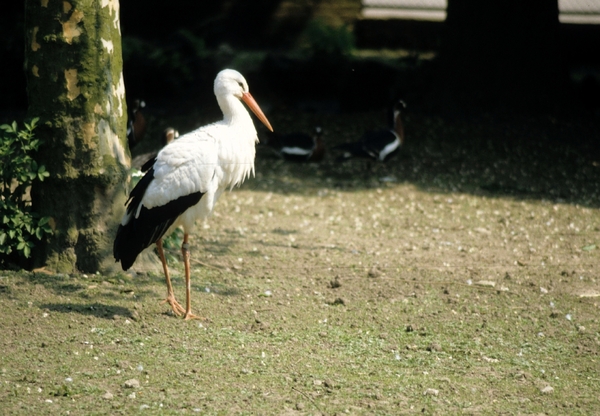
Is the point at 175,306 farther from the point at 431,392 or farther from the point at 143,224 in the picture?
the point at 431,392

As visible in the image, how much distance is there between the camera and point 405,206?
975cm

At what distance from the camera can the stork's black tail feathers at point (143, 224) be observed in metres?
5.87

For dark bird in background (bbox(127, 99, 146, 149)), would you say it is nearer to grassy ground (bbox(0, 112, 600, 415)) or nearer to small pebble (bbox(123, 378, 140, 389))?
grassy ground (bbox(0, 112, 600, 415))

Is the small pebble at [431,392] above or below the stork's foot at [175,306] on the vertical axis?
above

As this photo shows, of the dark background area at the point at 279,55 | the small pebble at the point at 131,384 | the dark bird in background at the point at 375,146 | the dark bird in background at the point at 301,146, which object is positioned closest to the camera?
the small pebble at the point at 131,384

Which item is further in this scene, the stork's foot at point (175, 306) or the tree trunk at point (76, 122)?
the tree trunk at point (76, 122)

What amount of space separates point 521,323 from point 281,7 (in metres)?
12.4

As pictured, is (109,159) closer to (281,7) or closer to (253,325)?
(253,325)

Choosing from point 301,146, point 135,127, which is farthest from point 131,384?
point 135,127

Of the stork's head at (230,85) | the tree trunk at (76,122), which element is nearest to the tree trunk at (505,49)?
the stork's head at (230,85)

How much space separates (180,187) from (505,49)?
845cm

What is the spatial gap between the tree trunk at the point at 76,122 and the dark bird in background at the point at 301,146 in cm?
518

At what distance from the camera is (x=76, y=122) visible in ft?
20.7

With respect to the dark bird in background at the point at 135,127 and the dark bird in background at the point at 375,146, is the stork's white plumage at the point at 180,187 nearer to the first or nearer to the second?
the dark bird in background at the point at 375,146
